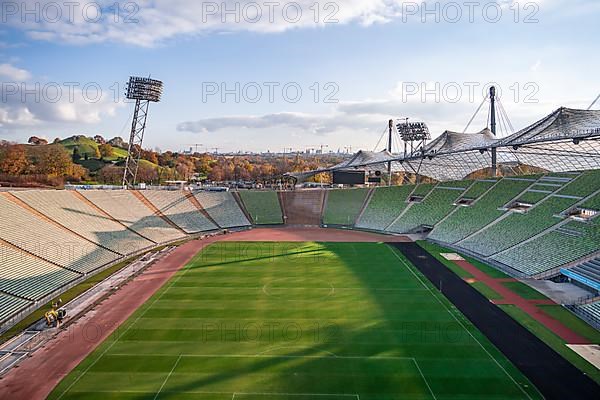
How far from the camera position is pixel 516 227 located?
37.0m

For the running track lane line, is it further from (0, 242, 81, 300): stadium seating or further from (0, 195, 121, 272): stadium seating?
(0, 195, 121, 272): stadium seating

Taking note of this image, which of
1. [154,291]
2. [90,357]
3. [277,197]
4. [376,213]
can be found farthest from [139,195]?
[90,357]

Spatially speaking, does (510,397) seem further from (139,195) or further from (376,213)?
(139,195)

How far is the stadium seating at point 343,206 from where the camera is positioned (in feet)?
186

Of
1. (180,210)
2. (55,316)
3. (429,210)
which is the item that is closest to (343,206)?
(429,210)

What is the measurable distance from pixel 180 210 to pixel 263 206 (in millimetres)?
12362

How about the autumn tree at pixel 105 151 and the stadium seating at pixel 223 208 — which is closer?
the stadium seating at pixel 223 208

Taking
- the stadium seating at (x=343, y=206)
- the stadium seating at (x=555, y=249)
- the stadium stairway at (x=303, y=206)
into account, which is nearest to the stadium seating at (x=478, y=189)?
the stadium seating at (x=555, y=249)

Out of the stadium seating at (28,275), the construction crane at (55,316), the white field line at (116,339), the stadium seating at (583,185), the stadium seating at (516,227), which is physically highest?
the stadium seating at (583,185)

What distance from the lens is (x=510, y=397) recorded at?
1505cm

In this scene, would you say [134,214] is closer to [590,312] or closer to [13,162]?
[13,162]

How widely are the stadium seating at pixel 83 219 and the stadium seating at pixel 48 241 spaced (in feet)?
5.28

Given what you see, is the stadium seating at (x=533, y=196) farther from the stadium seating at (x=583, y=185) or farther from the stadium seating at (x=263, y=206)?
the stadium seating at (x=263, y=206)

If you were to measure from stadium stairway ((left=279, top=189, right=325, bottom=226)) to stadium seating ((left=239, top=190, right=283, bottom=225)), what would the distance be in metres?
1.13
